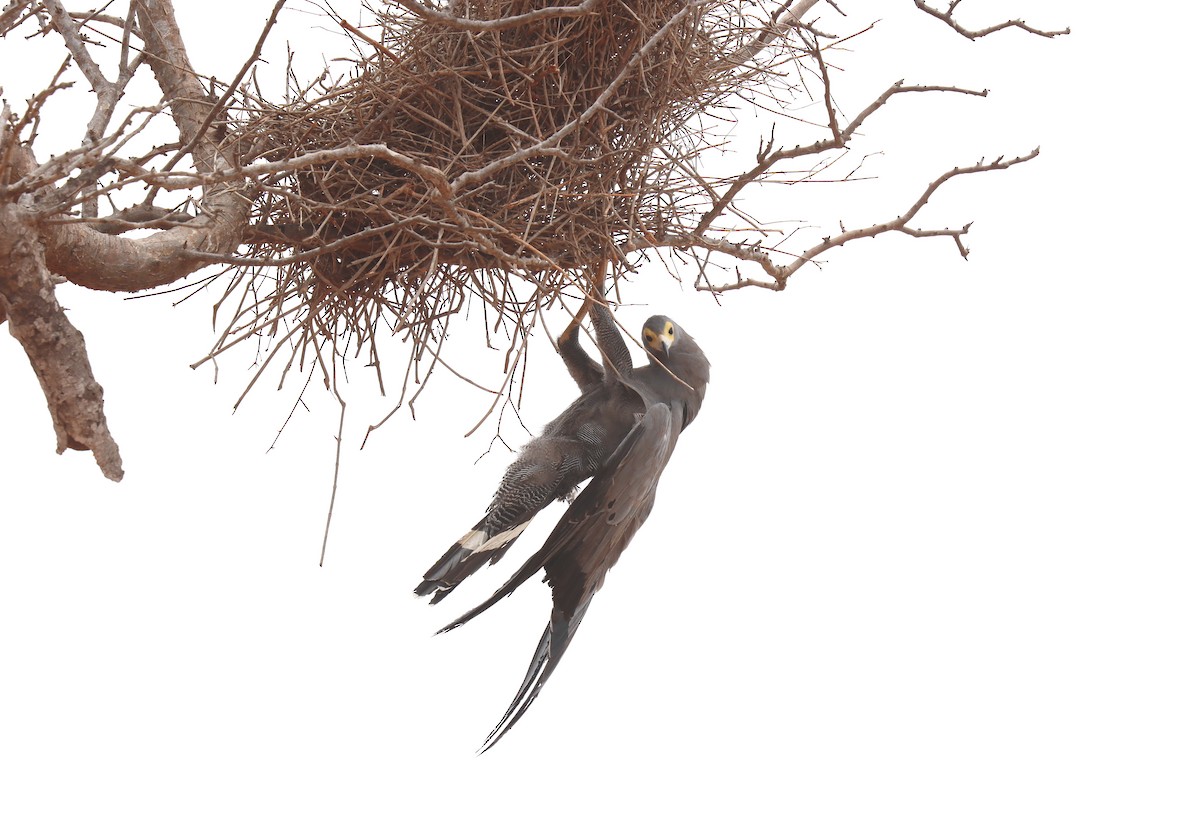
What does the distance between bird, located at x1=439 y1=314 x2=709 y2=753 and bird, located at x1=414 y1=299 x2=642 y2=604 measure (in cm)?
3

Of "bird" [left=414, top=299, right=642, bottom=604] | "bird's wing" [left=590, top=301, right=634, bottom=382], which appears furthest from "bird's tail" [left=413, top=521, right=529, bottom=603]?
"bird's wing" [left=590, top=301, right=634, bottom=382]

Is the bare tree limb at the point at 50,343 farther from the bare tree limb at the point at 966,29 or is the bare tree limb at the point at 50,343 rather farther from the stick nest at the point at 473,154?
the bare tree limb at the point at 966,29

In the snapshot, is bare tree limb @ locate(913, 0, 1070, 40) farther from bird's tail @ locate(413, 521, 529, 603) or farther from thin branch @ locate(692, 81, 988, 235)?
bird's tail @ locate(413, 521, 529, 603)

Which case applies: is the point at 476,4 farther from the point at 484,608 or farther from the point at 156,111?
the point at 484,608

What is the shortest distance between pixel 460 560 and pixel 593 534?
6.3 inches

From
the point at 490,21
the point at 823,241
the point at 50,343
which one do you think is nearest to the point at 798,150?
the point at 823,241

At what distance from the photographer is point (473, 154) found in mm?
1271

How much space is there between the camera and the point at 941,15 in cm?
153

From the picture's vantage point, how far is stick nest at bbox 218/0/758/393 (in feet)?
4.13

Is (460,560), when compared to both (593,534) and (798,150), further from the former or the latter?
(798,150)

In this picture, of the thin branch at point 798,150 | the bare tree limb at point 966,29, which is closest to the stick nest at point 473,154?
the thin branch at point 798,150

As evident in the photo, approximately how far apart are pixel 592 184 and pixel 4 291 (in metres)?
0.58

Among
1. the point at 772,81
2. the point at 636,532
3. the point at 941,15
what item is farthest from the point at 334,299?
the point at 941,15

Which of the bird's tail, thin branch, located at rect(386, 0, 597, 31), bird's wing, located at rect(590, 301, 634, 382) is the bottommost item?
the bird's tail
